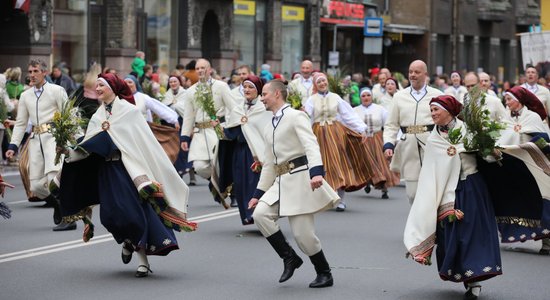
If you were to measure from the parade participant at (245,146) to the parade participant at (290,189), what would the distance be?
340 cm

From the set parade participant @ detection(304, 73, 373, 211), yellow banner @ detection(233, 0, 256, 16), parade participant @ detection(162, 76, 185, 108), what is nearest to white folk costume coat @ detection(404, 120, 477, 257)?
parade participant @ detection(304, 73, 373, 211)

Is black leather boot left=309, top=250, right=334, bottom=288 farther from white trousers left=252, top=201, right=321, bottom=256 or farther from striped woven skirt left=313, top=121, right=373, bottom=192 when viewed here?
striped woven skirt left=313, top=121, right=373, bottom=192

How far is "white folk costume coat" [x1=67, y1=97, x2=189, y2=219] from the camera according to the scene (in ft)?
34.7

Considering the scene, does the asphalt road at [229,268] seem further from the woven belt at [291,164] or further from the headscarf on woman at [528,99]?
the headscarf on woman at [528,99]

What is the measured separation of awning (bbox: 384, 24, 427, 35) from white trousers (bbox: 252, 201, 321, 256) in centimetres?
3932

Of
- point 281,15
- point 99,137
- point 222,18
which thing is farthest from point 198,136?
point 281,15

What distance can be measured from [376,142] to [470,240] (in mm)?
10579

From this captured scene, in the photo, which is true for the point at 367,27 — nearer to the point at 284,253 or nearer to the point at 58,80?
the point at 58,80

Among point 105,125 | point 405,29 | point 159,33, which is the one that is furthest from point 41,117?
point 405,29

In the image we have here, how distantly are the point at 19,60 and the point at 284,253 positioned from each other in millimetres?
19469

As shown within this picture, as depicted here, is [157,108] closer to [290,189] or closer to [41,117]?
[41,117]

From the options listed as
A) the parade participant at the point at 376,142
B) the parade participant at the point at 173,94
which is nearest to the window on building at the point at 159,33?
the parade participant at the point at 173,94

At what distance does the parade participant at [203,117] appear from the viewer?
15984 millimetres

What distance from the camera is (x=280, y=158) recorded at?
10.3m
